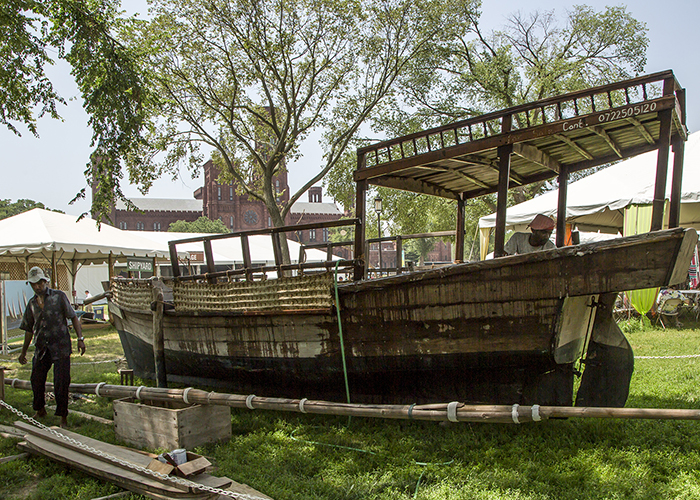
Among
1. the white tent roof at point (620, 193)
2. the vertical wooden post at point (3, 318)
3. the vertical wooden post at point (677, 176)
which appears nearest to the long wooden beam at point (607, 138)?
the vertical wooden post at point (677, 176)

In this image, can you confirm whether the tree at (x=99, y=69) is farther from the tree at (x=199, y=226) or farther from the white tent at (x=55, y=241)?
the tree at (x=199, y=226)

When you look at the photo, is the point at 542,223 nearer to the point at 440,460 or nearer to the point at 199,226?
the point at 440,460

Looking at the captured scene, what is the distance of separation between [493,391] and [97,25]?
296 inches

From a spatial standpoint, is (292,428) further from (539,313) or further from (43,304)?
(43,304)

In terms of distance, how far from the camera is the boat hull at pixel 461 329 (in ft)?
12.5

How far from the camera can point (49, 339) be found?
5434mm

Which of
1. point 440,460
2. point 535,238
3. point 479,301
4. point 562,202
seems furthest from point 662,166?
point 440,460

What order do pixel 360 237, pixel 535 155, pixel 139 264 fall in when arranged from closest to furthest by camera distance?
pixel 535 155, pixel 360 237, pixel 139 264

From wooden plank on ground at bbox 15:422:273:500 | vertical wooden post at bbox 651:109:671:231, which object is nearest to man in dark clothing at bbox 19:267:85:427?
wooden plank on ground at bbox 15:422:273:500

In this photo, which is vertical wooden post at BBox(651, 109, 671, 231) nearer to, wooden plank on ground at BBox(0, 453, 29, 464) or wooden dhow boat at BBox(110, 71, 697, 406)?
wooden dhow boat at BBox(110, 71, 697, 406)

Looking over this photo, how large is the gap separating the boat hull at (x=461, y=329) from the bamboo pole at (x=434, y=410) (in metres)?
0.73

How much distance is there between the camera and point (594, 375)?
4.48 m

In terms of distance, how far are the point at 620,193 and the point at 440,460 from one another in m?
8.83

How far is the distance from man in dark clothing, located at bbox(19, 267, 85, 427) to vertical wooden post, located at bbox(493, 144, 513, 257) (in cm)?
452
